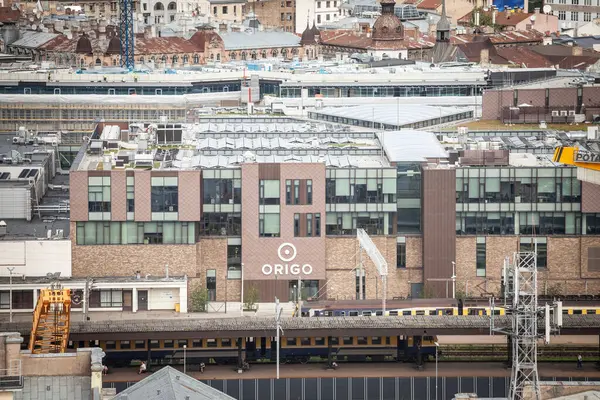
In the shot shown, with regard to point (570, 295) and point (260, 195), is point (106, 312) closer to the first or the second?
point (260, 195)

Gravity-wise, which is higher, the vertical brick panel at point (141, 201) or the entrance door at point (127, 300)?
the vertical brick panel at point (141, 201)

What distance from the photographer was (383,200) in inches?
5669

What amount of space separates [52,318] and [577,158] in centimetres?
3036

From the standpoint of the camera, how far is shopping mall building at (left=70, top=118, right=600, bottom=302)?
5571 inches

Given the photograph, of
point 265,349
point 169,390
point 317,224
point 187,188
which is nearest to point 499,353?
point 265,349

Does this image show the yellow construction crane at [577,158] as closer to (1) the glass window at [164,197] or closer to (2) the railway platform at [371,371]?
(2) the railway platform at [371,371]

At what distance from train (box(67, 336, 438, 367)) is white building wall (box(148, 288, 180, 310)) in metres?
10.4

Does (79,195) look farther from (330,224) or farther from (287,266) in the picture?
(330,224)

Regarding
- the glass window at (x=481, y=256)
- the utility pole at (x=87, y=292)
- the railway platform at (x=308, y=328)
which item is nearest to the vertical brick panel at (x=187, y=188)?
the utility pole at (x=87, y=292)

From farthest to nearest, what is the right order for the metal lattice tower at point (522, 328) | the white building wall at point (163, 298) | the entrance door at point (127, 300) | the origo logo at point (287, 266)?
the origo logo at point (287, 266) → the white building wall at point (163, 298) → the entrance door at point (127, 300) → the metal lattice tower at point (522, 328)

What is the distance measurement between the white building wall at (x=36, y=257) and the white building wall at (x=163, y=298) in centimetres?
526

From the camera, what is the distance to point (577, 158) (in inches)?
5153

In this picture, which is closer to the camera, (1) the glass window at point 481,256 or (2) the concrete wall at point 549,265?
(2) the concrete wall at point 549,265

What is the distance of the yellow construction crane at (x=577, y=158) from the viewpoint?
5113 inches
